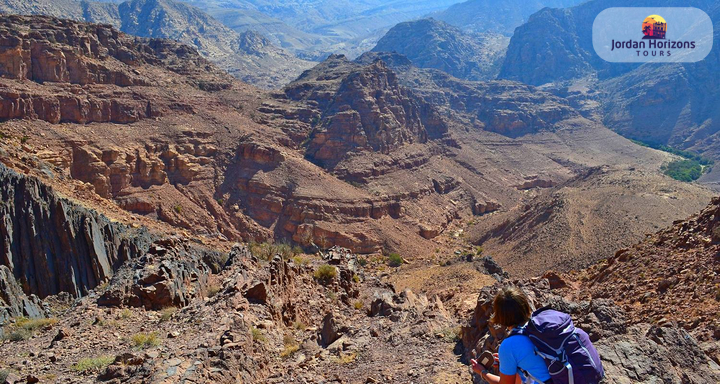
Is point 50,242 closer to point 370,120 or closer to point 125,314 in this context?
point 125,314

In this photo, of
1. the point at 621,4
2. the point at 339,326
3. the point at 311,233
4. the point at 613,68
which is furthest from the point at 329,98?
the point at 621,4

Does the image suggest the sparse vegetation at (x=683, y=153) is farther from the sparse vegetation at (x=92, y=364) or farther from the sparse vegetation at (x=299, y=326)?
the sparse vegetation at (x=92, y=364)

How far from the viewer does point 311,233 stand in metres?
51.5

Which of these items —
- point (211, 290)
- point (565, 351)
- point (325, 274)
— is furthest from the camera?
point (325, 274)

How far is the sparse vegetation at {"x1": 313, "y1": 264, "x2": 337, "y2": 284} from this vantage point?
22.5 metres

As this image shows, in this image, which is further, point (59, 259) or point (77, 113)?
point (77, 113)

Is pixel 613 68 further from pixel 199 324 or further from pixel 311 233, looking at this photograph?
pixel 199 324

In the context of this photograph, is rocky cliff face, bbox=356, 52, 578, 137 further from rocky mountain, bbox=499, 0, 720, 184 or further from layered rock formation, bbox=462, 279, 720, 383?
layered rock formation, bbox=462, 279, 720, 383

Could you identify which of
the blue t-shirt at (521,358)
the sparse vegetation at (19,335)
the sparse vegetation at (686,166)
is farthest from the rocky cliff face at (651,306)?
the sparse vegetation at (686,166)

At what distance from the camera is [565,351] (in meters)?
5.30

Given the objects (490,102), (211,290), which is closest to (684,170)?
(490,102)

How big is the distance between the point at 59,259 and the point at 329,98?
56691mm

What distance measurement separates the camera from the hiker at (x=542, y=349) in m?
5.27

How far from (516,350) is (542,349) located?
10.2 inches
